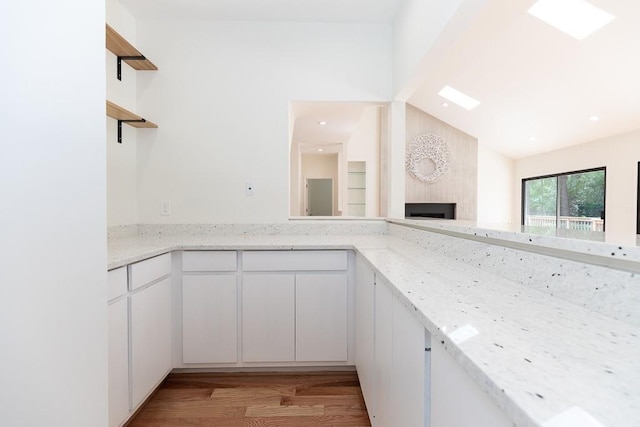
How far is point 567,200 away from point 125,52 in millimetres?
6497

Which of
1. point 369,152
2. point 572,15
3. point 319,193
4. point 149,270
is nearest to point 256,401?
point 149,270

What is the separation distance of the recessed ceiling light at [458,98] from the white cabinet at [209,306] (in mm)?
4141

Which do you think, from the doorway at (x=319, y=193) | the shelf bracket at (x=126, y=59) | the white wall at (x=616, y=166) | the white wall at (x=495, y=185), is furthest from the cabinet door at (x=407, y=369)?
the doorway at (x=319, y=193)

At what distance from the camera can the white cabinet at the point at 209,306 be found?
2117mm

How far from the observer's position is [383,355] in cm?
129

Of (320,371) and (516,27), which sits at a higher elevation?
(516,27)

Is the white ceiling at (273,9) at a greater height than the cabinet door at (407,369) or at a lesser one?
greater

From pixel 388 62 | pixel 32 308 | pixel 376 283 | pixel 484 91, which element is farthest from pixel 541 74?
pixel 32 308

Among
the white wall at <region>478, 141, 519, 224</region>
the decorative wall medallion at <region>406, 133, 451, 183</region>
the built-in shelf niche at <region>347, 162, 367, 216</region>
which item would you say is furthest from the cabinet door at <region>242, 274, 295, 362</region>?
the white wall at <region>478, 141, 519, 224</region>

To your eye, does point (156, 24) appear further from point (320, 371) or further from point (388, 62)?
point (320, 371)

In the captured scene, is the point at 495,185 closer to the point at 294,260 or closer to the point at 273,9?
the point at 273,9

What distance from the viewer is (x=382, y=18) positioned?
2.54 metres

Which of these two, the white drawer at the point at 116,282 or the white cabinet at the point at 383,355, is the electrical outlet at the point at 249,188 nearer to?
the white drawer at the point at 116,282

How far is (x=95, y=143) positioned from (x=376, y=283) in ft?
3.60
